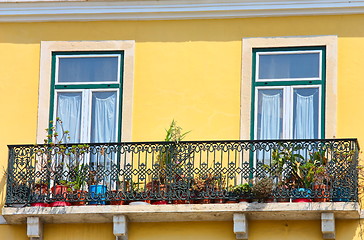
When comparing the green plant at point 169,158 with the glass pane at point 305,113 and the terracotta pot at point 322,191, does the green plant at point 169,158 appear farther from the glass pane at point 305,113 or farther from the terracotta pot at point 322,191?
the terracotta pot at point 322,191

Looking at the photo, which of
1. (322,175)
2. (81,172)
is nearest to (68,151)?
(81,172)

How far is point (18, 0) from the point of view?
25.0 m

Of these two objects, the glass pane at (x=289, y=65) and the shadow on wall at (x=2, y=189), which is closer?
the shadow on wall at (x=2, y=189)

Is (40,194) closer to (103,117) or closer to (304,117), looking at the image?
(103,117)

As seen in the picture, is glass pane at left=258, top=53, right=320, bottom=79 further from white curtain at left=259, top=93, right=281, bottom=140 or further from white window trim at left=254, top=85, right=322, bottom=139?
white curtain at left=259, top=93, right=281, bottom=140

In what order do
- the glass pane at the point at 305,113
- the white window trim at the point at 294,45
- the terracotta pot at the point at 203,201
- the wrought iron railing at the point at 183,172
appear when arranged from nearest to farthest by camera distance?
1. the wrought iron railing at the point at 183,172
2. the terracotta pot at the point at 203,201
3. the white window trim at the point at 294,45
4. the glass pane at the point at 305,113

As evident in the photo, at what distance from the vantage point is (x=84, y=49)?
25.0 m

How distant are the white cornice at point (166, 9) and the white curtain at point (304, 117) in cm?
141

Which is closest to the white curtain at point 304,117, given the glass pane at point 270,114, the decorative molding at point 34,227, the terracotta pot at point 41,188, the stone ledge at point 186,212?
the glass pane at point 270,114

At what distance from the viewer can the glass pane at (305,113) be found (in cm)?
2425

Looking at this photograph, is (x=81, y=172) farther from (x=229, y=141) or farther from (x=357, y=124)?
(x=357, y=124)

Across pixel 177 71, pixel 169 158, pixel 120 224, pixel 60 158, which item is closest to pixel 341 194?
pixel 169 158

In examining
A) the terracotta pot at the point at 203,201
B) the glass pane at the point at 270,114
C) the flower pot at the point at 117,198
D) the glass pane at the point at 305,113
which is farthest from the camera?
the glass pane at the point at 270,114

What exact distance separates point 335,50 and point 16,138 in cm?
522
